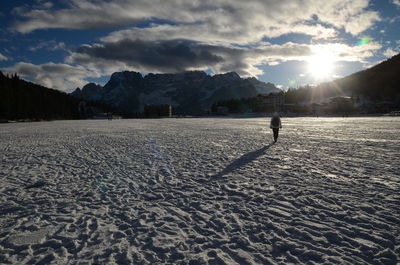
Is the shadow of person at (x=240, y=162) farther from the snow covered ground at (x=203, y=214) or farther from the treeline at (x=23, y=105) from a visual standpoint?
the treeline at (x=23, y=105)

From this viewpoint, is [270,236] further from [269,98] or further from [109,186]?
[269,98]

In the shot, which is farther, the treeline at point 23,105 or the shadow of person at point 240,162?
the treeline at point 23,105

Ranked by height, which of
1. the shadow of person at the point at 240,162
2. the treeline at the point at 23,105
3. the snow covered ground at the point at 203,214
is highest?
the treeline at the point at 23,105

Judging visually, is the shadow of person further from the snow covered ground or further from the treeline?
the treeline

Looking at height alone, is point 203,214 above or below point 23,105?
below

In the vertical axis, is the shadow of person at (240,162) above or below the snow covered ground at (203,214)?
above

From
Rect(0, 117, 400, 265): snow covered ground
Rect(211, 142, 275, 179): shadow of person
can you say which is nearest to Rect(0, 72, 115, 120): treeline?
Rect(0, 117, 400, 265): snow covered ground

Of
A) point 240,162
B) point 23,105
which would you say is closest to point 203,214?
point 240,162

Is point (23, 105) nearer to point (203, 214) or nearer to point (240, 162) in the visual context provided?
point (240, 162)

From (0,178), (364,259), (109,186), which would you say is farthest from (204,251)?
(0,178)

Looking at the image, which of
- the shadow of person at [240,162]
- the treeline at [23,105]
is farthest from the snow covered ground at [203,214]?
the treeline at [23,105]

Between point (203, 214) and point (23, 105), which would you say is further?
point (23, 105)

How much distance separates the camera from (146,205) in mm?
6105

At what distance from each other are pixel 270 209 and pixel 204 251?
2.32m
